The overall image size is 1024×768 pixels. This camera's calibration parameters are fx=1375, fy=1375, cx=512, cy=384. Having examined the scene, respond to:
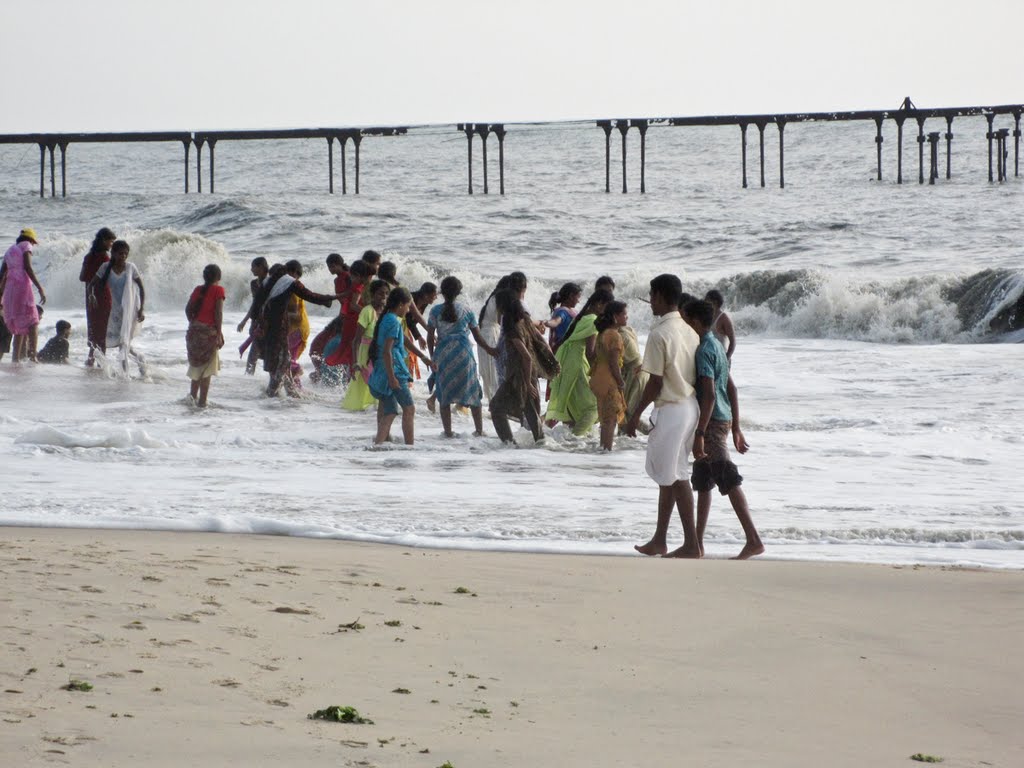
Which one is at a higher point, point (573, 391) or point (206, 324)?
point (206, 324)

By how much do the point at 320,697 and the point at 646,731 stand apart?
0.92m

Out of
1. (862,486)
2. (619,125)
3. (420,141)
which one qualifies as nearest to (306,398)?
(862,486)

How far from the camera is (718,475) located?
21.4 feet

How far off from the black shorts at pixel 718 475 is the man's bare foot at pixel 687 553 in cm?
30

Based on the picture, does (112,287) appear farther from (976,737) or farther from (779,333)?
(779,333)

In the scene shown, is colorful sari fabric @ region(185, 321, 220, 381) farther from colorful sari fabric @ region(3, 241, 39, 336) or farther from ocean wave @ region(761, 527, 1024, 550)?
ocean wave @ region(761, 527, 1024, 550)

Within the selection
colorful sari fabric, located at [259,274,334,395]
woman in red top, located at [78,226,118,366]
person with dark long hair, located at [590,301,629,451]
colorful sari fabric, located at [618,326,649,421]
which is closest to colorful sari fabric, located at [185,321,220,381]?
colorful sari fabric, located at [259,274,334,395]

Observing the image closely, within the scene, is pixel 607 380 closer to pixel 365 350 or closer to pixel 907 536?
pixel 365 350

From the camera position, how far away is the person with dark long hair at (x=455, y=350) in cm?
1029

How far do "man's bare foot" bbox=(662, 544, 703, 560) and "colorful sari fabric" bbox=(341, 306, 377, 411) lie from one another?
384 cm

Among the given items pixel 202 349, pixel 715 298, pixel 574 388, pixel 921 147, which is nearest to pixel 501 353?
pixel 574 388

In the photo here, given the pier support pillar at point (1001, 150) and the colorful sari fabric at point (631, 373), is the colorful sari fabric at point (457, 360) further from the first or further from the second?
the pier support pillar at point (1001, 150)

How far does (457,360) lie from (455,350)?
0.08 metres

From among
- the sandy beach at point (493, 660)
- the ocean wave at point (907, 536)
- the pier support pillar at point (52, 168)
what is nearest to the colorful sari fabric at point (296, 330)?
the ocean wave at point (907, 536)
